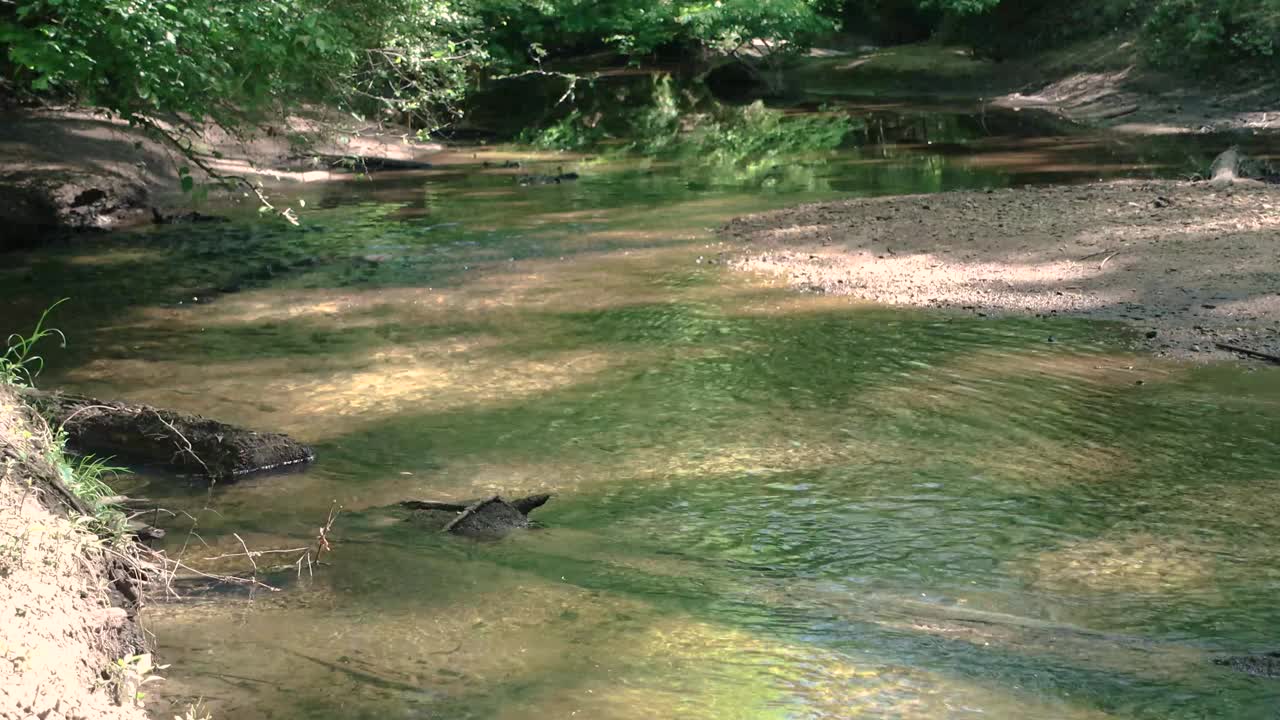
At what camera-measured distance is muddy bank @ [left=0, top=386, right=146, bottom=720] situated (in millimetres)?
3898

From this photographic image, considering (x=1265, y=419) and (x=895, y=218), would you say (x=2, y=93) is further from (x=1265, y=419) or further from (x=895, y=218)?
(x=1265, y=419)

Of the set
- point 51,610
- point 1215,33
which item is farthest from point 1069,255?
point 1215,33

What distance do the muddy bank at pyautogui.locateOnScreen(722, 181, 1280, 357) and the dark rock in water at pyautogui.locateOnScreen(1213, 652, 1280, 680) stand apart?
500cm

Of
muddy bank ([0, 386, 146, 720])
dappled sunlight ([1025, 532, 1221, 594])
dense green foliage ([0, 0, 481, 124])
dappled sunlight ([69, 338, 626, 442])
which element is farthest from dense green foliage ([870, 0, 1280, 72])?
muddy bank ([0, 386, 146, 720])

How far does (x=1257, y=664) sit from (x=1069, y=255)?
8307mm

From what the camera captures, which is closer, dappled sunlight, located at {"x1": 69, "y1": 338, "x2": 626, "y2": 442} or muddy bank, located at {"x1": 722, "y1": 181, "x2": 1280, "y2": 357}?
dappled sunlight, located at {"x1": 69, "y1": 338, "x2": 626, "y2": 442}

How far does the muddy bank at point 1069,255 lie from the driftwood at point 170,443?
6241 millimetres

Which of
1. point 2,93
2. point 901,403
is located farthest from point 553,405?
point 2,93

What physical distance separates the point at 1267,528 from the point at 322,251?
1171cm

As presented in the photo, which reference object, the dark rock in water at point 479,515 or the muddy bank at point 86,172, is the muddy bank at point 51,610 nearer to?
the dark rock in water at point 479,515

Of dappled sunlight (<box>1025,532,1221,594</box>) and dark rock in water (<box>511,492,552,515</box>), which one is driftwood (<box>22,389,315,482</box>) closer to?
dark rock in water (<box>511,492,552,515</box>)

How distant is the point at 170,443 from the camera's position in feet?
24.5

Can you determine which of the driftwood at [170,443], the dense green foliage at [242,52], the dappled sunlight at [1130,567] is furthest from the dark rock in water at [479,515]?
the dense green foliage at [242,52]

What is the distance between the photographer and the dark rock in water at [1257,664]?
15.7ft
